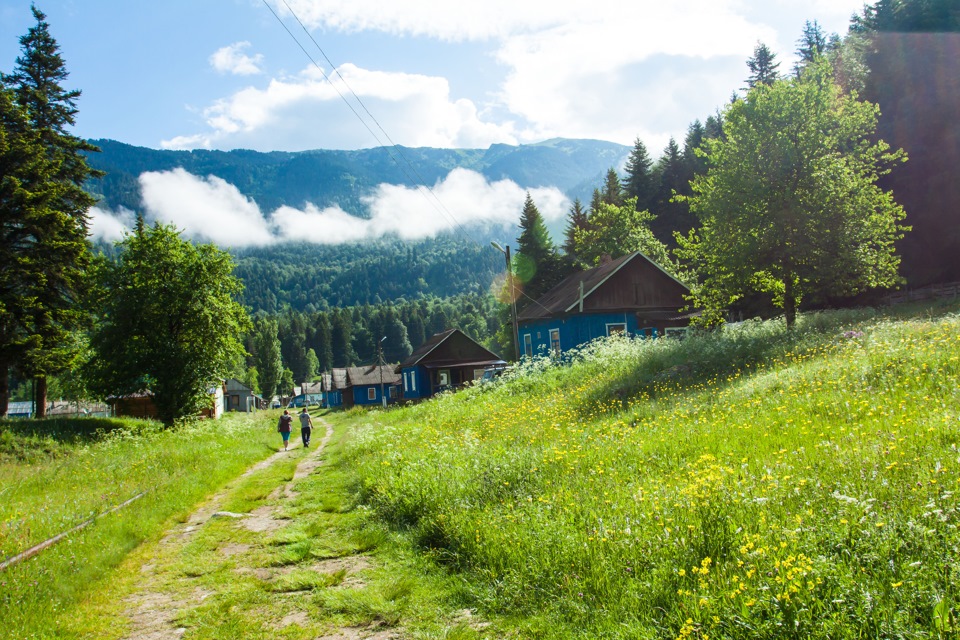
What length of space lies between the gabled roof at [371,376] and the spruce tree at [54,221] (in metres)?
46.7

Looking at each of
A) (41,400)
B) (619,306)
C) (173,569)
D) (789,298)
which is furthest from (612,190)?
(173,569)

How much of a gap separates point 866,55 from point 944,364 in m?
42.7

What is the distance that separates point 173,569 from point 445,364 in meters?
46.6

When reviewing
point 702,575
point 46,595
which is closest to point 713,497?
point 702,575

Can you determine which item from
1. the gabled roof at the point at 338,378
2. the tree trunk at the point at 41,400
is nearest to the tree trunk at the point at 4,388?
the tree trunk at the point at 41,400

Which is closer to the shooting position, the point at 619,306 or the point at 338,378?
the point at 619,306

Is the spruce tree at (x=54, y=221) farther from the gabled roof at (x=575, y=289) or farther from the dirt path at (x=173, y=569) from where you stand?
the gabled roof at (x=575, y=289)

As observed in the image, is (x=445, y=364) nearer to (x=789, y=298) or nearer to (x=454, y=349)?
(x=454, y=349)

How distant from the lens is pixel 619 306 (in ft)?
111

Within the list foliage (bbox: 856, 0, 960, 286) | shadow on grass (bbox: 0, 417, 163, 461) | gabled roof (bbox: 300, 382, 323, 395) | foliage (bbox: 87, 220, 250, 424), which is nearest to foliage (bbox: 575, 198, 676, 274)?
foliage (bbox: 856, 0, 960, 286)

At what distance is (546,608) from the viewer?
192 inches

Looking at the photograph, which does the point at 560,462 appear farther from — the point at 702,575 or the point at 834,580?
the point at 834,580

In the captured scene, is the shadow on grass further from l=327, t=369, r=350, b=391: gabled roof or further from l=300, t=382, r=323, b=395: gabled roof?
l=300, t=382, r=323, b=395: gabled roof

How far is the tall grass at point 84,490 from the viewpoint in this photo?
6527mm
